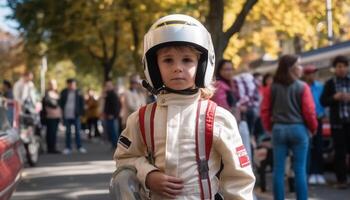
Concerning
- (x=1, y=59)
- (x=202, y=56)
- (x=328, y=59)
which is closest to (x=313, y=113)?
(x=202, y=56)

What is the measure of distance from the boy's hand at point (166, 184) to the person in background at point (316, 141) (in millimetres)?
7001

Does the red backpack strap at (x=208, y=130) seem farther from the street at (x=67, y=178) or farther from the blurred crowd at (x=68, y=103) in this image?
the blurred crowd at (x=68, y=103)

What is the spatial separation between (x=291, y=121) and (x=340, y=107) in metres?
2.22

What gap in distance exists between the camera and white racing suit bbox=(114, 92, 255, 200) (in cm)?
295

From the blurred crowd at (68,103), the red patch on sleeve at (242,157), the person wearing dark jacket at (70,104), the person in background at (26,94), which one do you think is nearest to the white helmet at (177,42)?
the red patch on sleeve at (242,157)

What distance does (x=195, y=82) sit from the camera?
120 inches

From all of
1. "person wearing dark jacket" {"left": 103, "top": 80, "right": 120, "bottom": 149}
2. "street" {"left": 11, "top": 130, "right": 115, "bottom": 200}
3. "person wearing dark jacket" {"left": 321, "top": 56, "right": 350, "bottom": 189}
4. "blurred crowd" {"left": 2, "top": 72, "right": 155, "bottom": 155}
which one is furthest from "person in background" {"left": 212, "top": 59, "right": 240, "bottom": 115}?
"person wearing dark jacket" {"left": 103, "top": 80, "right": 120, "bottom": 149}

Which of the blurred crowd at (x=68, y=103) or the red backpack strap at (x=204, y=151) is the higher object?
the red backpack strap at (x=204, y=151)

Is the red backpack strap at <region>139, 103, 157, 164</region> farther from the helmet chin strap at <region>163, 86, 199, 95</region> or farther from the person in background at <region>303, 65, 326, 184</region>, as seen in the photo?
the person in background at <region>303, 65, 326, 184</region>

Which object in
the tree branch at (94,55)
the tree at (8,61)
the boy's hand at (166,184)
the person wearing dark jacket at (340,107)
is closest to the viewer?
the boy's hand at (166,184)

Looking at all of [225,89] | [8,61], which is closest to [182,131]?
[225,89]

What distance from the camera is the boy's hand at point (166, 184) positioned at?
2932 millimetres

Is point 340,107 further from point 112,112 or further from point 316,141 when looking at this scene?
point 112,112

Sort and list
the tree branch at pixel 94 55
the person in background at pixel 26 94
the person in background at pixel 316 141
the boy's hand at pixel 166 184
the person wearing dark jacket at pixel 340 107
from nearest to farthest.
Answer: the boy's hand at pixel 166 184
the person wearing dark jacket at pixel 340 107
the person in background at pixel 316 141
the person in background at pixel 26 94
the tree branch at pixel 94 55
